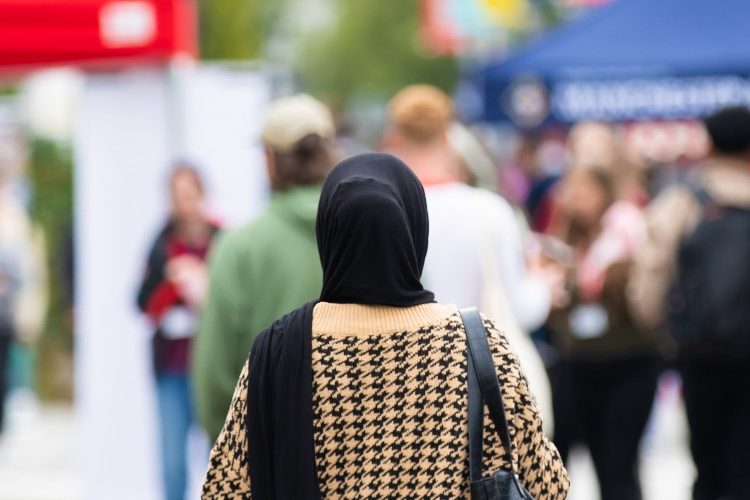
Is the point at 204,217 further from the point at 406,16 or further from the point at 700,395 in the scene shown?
the point at 406,16

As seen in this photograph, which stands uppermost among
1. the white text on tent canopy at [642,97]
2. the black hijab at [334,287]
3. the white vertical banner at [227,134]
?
the white text on tent canopy at [642,97]

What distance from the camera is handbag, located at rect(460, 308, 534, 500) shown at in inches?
126

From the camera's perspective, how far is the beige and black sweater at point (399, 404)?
3225 mm

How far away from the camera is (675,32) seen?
37.3 ft

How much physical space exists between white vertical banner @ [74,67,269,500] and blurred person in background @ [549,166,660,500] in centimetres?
225

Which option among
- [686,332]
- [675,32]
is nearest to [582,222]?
[686,332]

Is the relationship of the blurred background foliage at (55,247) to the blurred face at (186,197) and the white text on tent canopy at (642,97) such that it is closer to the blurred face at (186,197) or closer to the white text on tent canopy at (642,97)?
the white text on tent canopy at (642,97)

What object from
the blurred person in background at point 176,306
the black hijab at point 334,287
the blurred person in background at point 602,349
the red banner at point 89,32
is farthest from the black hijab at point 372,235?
the red banner at point 89,32

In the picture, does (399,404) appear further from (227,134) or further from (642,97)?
(642,97)

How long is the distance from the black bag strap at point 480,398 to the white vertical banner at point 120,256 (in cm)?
535

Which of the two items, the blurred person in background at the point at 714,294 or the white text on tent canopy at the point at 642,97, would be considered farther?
the white text on tent canopy at the point at 642,97

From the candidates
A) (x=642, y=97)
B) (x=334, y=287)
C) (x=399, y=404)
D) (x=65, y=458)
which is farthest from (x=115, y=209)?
(x=399, y=404)

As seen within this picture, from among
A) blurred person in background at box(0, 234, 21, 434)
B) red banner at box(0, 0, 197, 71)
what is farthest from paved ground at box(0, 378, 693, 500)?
red banner at box(0, 0, 197, 71)

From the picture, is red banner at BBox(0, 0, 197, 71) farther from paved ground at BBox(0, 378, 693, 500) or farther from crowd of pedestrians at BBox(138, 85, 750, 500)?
paved ground at BBox(0, 378, 693, 500)
